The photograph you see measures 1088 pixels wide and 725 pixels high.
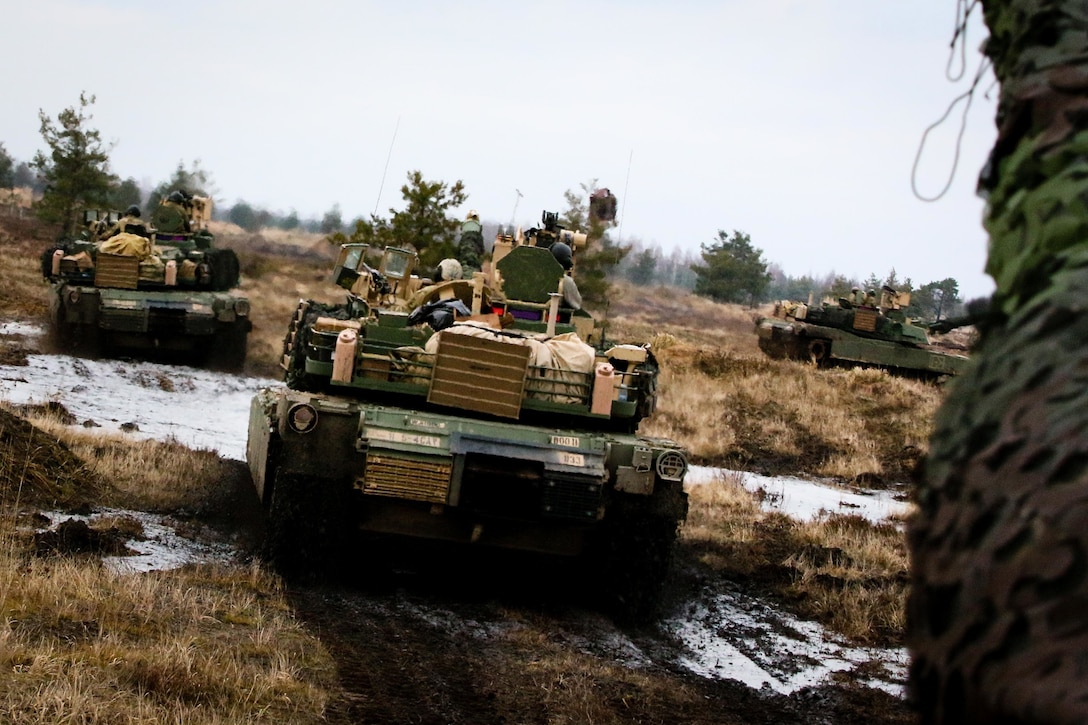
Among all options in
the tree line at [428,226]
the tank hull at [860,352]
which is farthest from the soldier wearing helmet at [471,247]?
the tank hull at [860,352]

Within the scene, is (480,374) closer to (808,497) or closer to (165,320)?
(808,497)

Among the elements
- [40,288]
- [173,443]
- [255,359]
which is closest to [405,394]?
[173,443]

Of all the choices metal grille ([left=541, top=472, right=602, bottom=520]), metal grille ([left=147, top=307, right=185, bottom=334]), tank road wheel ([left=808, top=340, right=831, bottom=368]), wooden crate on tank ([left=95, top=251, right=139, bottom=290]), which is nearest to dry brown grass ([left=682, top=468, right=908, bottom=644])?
metal grille ([left=541, top=472, right=602, bottom=520])

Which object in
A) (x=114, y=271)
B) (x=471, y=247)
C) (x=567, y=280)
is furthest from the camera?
(x=114, y=271)

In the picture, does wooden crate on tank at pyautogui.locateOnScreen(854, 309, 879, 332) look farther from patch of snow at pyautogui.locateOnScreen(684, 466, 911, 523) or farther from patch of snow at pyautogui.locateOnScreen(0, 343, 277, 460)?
patch of snow at pyautogui.locateOnScreen(0, 343, 277, 460)

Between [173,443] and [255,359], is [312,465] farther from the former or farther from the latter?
[255,359]

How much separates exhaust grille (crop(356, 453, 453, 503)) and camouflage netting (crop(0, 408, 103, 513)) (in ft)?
8.83

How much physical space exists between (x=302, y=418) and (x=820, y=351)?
69.6 ft

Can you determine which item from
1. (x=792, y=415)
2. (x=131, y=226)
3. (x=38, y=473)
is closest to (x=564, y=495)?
(x=38, y=473)

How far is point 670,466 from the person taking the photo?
333 inches

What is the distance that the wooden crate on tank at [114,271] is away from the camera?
20203 mm

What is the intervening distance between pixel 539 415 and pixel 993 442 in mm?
8052

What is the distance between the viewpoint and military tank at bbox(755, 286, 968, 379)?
2756 cm

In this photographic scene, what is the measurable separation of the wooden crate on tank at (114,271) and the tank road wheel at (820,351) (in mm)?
14192
